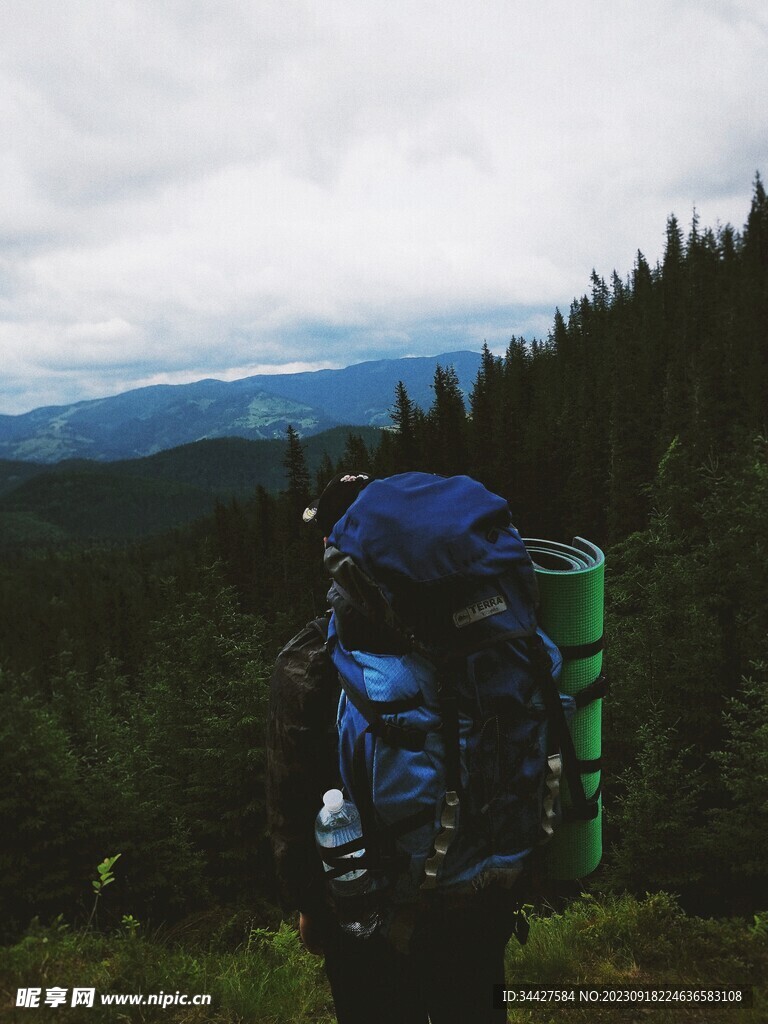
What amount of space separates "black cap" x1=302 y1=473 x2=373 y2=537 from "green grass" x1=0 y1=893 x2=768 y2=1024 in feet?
10.5

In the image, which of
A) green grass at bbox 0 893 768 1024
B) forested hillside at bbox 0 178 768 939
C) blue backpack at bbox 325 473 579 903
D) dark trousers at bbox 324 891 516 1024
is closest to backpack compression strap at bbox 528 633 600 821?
blue backpack at bbox 325 473 579 903

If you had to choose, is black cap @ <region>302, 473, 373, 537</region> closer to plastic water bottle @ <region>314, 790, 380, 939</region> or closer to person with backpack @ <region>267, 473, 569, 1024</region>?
person with backpack @ <region>267, 473, 569, 1024</region>

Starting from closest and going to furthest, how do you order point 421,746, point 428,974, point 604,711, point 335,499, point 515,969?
point 421,746, point 428,974, point 335,499, point 515,969, point 604,711

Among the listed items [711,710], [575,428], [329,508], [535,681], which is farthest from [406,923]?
[575,428]

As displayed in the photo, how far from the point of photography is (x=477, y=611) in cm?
203

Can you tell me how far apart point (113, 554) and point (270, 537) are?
120 metres

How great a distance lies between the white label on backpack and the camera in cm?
202

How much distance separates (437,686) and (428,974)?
4.06 feet

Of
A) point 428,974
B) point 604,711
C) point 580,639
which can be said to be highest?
point 580,639

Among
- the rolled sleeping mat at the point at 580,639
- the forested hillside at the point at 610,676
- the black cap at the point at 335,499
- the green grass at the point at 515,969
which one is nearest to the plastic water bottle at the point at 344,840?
the rolled sleeping mat at the point at 580,639

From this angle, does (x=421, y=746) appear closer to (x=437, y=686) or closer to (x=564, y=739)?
(x=437, y=686)

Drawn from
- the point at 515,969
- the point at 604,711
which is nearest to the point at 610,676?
the point at 604,711

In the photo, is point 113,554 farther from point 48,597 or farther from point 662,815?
point 662,815

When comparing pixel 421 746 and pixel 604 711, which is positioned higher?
pixel 421 746
